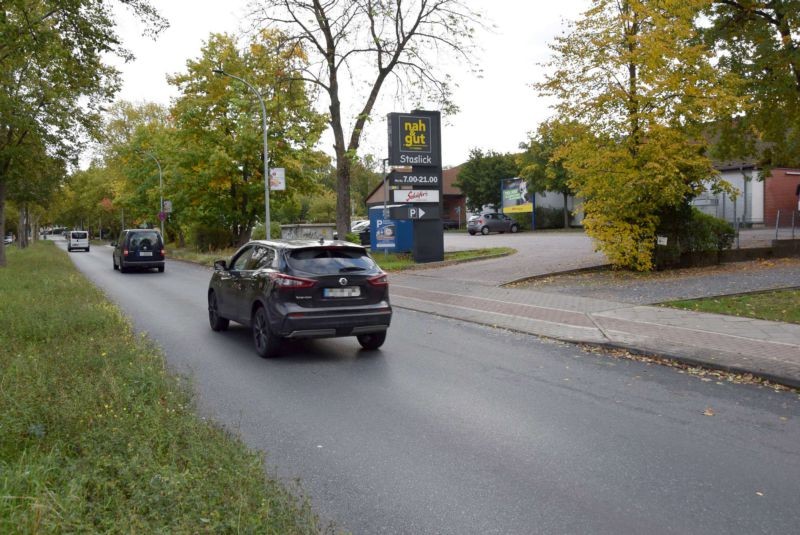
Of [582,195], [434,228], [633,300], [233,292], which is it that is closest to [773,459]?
[233,292]

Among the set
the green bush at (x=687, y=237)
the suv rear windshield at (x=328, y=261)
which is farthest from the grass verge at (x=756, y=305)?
the suv rear windshield at (x=328, y=261)

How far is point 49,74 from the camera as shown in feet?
63.8

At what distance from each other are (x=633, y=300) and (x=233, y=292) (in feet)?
25.6

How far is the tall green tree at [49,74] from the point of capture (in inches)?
467

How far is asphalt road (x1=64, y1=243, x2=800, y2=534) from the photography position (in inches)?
149

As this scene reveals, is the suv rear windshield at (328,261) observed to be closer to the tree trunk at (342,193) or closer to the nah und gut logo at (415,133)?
the nah und gut logo at (415,133)

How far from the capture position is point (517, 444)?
4.98m

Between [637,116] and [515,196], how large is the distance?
36.9 m

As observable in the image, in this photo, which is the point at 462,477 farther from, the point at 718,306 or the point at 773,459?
the point at 718,306

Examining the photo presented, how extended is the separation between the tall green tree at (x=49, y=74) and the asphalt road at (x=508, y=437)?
22.8 ft

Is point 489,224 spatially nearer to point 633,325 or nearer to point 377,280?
point 633,325

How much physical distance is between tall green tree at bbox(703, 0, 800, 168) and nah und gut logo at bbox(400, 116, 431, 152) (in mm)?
9447

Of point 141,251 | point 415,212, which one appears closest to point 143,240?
point 141,251

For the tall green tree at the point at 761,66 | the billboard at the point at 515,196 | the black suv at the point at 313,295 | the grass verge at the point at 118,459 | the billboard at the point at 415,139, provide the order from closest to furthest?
the grass verge at the point at 118,459
the black suv at the point at 313,295
the tall green tree at the point at 761,66
the billboard at the point at 415,139
the billboard at the point at 515,196
